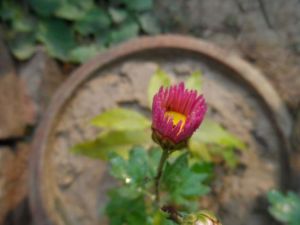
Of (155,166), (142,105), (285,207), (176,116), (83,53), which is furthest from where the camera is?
(83,53)

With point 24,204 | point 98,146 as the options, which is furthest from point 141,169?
point 24,204

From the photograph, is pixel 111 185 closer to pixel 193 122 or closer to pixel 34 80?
pixel 34 80

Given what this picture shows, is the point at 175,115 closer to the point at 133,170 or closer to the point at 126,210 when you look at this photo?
the point at 133,170

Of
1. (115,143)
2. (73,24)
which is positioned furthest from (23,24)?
(115,143)

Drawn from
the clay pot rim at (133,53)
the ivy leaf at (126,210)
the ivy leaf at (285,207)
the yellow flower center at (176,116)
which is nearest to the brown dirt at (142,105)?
the clay pot rim at (133,53)

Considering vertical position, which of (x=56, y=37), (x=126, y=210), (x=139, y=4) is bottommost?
(x=126, y=210)

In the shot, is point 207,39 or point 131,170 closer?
point 131,170

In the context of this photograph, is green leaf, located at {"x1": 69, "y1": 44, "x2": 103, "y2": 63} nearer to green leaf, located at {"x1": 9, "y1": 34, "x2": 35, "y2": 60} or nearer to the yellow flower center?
green leaf, located at {"x1": 9, "y1": 34, "x2": 35, "y2": 60}
